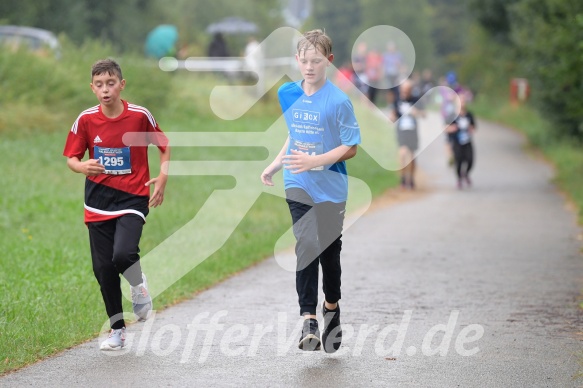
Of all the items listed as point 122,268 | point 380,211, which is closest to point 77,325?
point 122,268

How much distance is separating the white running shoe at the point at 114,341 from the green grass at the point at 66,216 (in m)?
0.31

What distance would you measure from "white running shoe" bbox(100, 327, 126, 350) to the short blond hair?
208 centimetres

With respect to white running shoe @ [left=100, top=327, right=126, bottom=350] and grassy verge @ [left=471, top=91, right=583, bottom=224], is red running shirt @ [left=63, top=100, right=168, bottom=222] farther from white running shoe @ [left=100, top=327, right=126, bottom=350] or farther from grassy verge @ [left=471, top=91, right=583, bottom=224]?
grassy verge @ [left=471, top=91, right=583, bottom=224]

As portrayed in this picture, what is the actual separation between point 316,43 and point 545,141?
2614 cm

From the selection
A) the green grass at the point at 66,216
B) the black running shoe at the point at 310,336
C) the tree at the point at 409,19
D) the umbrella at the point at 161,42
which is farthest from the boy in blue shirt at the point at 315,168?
the tree at the point at 409,19

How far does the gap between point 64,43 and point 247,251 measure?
15.4 m

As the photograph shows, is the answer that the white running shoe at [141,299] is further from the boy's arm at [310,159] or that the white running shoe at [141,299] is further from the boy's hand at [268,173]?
the boy's arm at [310,159]

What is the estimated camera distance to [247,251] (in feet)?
39.9

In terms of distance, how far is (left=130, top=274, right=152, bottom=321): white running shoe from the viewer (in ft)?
24.6

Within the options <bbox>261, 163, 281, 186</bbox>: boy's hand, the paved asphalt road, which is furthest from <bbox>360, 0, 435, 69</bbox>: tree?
<bbox>261, 163, 281, 186</bbox>: boy's hand

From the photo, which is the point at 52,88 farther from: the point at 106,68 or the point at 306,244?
the point at 306,244

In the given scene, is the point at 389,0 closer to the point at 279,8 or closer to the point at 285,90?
the point at 279,8

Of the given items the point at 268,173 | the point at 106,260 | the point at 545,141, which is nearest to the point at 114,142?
the point at 106,260

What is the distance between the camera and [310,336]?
22.8ft
